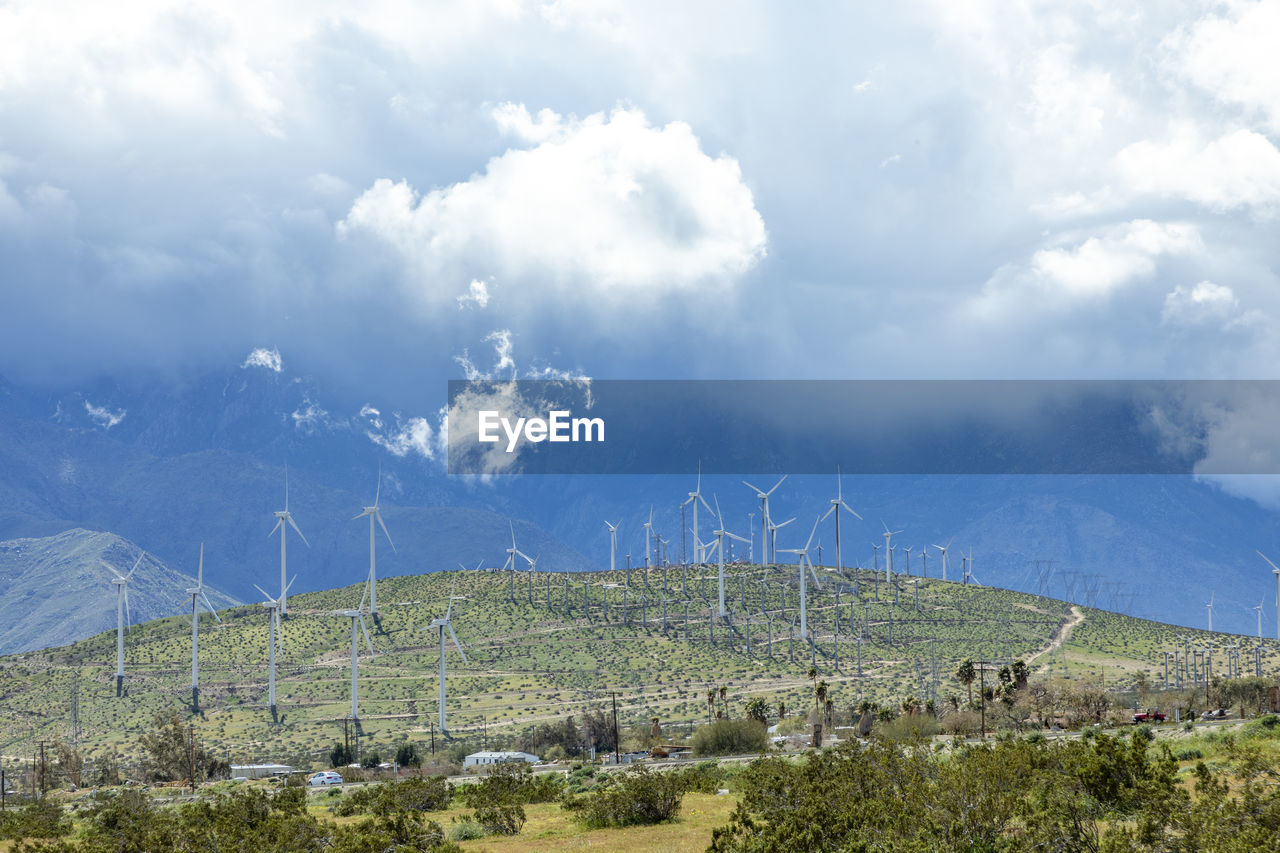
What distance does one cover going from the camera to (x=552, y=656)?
484ft

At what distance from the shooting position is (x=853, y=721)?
9775cm

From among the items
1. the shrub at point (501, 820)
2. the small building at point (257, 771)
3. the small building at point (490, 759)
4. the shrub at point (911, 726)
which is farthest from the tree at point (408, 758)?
the shrub at point (501, 820)

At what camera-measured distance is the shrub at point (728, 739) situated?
263 feet

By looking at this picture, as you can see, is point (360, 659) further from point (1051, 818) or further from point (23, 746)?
point (1051, 818)

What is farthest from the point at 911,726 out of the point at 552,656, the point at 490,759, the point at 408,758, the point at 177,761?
the point at 552,656

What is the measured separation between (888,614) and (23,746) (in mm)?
109823

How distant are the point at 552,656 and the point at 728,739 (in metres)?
69.1

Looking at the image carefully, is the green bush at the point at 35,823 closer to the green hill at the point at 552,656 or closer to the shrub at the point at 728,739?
the shrub at the point at 728,739

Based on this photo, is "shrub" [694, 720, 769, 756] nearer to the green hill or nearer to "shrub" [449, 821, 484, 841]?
the green hill

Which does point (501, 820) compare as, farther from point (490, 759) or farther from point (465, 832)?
point (490, 759)

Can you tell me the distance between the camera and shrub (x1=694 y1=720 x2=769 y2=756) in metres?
80.2

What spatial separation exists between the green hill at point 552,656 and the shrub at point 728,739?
2671cm

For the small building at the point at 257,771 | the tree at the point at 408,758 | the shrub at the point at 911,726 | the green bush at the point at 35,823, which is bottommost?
the small building at the point at 257,771

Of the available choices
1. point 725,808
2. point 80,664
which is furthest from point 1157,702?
point 80,664
